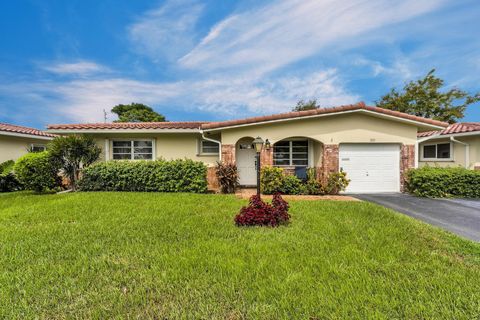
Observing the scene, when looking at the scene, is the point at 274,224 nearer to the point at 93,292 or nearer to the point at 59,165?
the point at 93,292

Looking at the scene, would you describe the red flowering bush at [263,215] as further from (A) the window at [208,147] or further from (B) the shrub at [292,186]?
(A) the window at [208,147]

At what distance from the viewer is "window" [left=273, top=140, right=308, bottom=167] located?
12344mm

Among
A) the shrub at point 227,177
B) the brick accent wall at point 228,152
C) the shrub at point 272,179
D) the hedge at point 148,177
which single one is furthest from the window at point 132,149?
the shrub at point 272,179

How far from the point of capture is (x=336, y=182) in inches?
410

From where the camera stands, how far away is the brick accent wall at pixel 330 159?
10.8m

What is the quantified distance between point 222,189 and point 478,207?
372 inches

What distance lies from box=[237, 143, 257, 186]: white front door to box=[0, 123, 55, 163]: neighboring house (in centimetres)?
1127

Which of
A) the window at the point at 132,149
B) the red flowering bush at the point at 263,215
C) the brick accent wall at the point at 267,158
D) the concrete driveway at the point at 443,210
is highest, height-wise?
the window at the point at 132,149

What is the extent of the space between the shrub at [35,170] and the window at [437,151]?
70.5ft

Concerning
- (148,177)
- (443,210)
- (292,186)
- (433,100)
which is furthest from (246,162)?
(433,100)

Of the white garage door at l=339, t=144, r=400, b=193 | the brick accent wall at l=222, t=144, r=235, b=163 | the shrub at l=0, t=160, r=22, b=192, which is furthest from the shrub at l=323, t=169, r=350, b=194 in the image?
the shrub at l=0, t=160, r=22, b=192

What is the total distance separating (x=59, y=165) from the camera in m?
10.6

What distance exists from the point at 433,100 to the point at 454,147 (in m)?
16.3

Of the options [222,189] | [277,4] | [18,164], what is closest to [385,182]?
[222,189]
